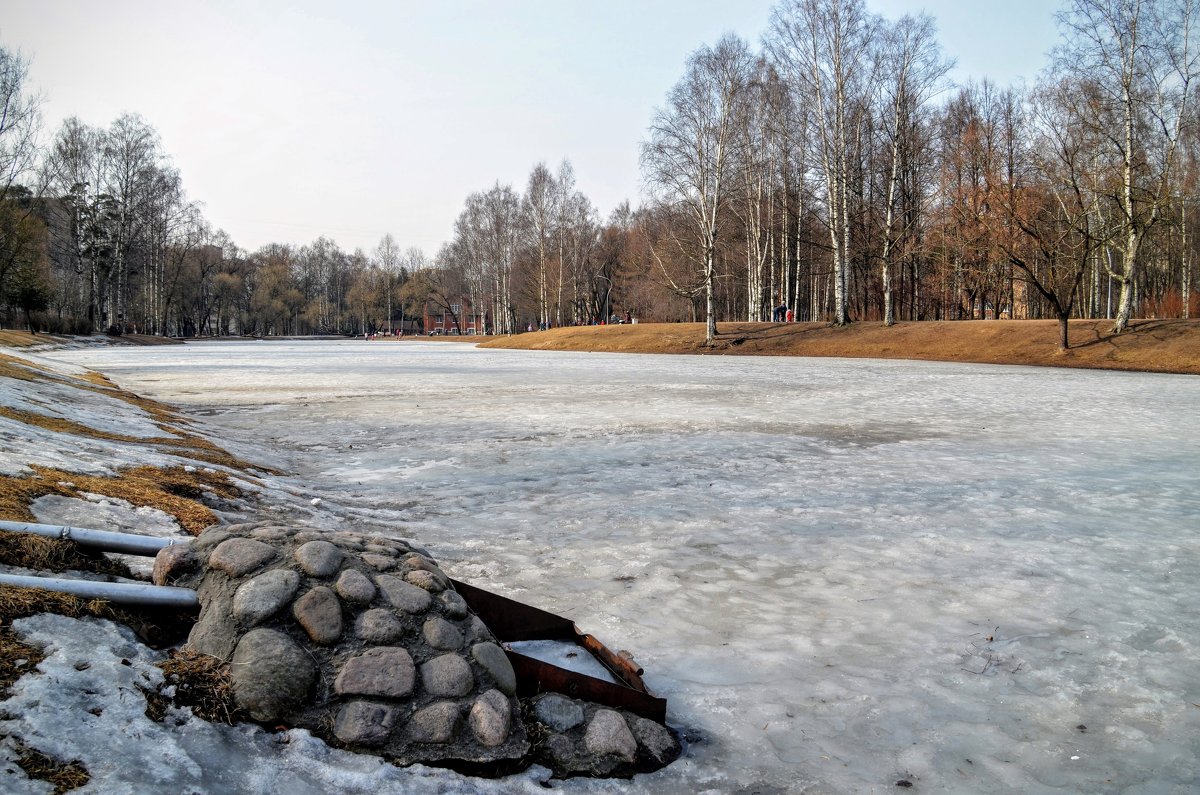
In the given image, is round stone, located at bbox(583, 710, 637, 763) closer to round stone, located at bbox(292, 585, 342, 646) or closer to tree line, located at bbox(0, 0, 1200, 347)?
round stone, located at bbox(292, 585, 342, 646)

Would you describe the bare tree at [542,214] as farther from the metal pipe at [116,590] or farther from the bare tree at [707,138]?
the metal pipe at [116,590]

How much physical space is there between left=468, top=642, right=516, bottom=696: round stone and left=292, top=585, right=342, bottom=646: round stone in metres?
0.45

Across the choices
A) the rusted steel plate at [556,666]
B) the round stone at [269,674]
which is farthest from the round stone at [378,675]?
the rusted steel plate at [556,666]

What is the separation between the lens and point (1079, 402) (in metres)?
12.4

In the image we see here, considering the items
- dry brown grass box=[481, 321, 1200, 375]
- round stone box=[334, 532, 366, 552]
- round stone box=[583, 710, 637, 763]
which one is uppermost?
dry brown grass box=[481, 321, 1200, 375]

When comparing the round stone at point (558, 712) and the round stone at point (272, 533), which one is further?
the round stone at point (272, 533)

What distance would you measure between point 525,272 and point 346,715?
6572cm

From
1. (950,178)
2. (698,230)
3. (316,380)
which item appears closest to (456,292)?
(698,230)

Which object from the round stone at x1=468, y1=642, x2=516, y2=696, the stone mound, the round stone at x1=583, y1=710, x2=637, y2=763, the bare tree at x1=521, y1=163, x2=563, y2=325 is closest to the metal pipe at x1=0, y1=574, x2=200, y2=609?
the stone mound

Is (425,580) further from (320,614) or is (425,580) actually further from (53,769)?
(53,769)

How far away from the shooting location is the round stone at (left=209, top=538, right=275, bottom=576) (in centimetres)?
245

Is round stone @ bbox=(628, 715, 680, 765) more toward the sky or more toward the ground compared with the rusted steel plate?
more toward the ground

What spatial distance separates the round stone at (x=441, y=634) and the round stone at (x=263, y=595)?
0.46 metres

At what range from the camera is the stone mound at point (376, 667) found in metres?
2.13
